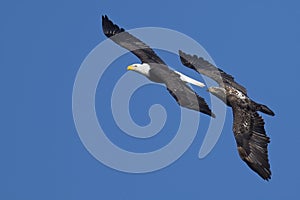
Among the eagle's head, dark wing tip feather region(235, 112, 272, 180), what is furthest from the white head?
dark wing tip feather region(235, 112, 272, 180)

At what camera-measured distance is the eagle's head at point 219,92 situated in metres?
28.6

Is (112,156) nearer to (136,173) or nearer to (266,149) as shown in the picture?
(136,173)

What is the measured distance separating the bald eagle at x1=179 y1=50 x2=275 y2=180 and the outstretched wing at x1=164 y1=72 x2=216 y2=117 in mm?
677

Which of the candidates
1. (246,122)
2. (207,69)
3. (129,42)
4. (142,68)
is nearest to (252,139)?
(246,122)

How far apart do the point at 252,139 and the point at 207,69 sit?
363 centimetres

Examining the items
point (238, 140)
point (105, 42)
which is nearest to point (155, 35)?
point (105, 42)

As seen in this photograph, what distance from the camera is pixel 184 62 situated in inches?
1188

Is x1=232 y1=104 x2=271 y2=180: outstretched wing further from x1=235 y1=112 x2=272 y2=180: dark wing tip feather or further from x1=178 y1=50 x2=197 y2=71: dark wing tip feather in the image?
x1=178 y1=50 x2=197 y2=71: dark wing tip feather

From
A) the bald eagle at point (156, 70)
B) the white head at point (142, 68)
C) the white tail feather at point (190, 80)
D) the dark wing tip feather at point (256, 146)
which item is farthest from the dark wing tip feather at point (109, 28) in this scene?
the dark wing tip feather at point (256, 146)

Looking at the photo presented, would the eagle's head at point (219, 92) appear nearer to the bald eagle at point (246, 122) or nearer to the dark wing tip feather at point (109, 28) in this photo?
the bald eagle at point (246, 122)

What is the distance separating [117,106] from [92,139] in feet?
4.27

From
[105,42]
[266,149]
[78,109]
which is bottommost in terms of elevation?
[266,149]

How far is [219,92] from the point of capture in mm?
28734

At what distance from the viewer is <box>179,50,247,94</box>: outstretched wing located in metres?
29.4
